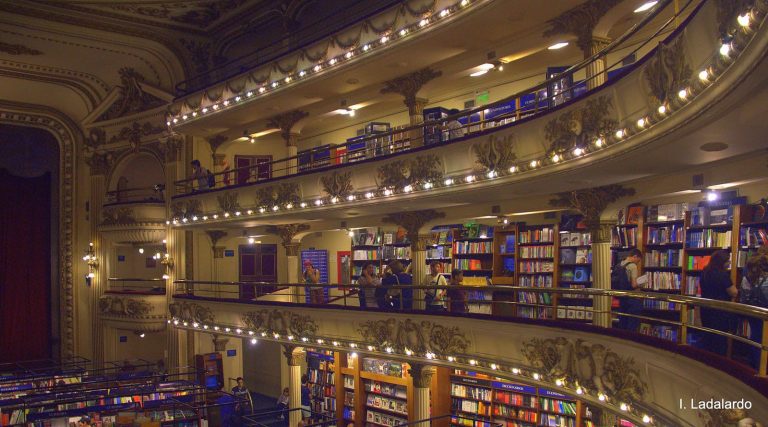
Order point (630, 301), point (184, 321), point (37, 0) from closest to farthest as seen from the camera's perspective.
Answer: point (630, 301) → point (37, 0) → point (184, 321)

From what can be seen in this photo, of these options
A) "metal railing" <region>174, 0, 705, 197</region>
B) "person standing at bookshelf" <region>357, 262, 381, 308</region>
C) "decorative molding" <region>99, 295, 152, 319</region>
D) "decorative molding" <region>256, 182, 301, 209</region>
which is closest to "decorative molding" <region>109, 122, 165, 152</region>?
"metal railing" <region>174, 0, 705, 197</region>

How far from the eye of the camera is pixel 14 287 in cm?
2102

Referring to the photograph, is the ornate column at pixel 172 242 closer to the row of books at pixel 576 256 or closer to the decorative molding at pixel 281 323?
the decorative molding at pixel 281 323

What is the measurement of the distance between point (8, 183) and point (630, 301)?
19.5m

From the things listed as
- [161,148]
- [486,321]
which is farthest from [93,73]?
[486,321]

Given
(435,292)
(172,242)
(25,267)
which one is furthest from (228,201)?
(25,267)

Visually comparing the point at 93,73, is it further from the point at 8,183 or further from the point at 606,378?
the point at 606,378

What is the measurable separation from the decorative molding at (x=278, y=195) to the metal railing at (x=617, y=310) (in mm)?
2238

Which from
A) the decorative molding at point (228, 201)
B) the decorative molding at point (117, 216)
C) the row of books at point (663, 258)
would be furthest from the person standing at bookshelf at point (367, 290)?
the decorative molding at point (117, 216)

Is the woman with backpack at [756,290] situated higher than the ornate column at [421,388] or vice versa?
the woman with backpack at [756,290]

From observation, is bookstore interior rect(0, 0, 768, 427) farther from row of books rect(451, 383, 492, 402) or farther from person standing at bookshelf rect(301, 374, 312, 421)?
person standing at bookshelf rect(301, 374, 312, 421)

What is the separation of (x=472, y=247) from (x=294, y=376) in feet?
17.5

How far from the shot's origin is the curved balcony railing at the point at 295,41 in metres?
14.3

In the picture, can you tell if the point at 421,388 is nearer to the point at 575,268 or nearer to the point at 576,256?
the point at 575,268
